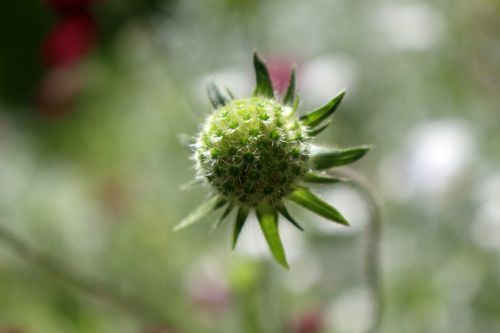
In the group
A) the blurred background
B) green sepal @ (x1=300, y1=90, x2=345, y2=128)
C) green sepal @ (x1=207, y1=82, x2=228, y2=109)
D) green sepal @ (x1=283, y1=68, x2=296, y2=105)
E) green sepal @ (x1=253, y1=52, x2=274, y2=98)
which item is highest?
the blurred background

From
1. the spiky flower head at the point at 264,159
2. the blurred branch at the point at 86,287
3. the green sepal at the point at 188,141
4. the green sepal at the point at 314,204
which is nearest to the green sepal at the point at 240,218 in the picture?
the spiky flower head at the point at 264,159

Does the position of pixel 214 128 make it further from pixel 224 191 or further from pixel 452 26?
pixel 452 26

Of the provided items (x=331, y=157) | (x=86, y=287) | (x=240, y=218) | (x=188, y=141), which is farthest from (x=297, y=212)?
(x=240, y=218)

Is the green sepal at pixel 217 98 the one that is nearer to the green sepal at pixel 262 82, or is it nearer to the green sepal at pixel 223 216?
the green sepal at pixel 262 82

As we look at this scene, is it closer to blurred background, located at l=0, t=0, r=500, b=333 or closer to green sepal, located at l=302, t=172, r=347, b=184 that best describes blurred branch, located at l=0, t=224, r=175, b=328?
blurred background, located at l=0, t=0, r=500, b=333

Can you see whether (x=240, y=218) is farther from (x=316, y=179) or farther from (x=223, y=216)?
(x=316, y=179)

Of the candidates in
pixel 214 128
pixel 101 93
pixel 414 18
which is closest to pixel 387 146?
pixel 414 18

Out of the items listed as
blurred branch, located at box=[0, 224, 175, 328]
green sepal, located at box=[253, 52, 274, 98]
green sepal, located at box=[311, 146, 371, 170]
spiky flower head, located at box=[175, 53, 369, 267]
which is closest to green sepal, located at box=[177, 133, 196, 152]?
spiky flower head, located at box=[175, 53, 369, 267]
